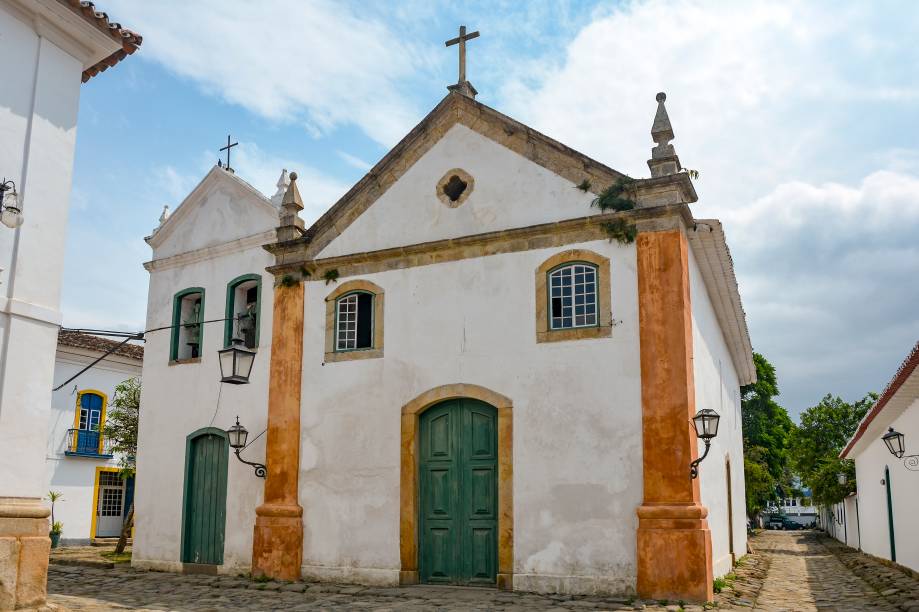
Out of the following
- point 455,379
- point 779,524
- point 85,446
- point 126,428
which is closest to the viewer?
point 455,379

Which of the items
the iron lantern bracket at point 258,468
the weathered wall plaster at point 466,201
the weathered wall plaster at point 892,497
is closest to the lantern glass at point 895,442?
the weathered wall plaster at point 892,497

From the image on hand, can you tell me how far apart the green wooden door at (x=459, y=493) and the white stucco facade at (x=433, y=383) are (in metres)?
0.41

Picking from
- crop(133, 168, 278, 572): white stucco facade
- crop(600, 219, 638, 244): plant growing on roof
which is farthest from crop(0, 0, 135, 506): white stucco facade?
crop(600, 219, 638, 244): plant growing on roof

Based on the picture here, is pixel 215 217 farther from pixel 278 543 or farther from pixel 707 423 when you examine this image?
pixel 707 423

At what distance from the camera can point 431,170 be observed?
44.0 feet

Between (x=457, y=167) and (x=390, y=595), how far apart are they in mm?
6522

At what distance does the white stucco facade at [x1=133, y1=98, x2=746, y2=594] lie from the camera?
36.6 ft

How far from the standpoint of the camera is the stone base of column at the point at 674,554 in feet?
33.1

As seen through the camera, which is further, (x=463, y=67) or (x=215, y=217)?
(x=215, y=217)

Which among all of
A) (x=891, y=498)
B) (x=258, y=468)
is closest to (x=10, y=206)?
(x=258, y=468)

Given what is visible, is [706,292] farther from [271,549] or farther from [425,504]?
[271,549]

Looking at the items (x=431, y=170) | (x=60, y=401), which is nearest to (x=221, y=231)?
(x=431, y=170)

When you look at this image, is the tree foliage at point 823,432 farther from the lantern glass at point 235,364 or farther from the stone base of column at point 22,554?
the stone base of column at point 22,554

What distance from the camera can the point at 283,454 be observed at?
530 inches
